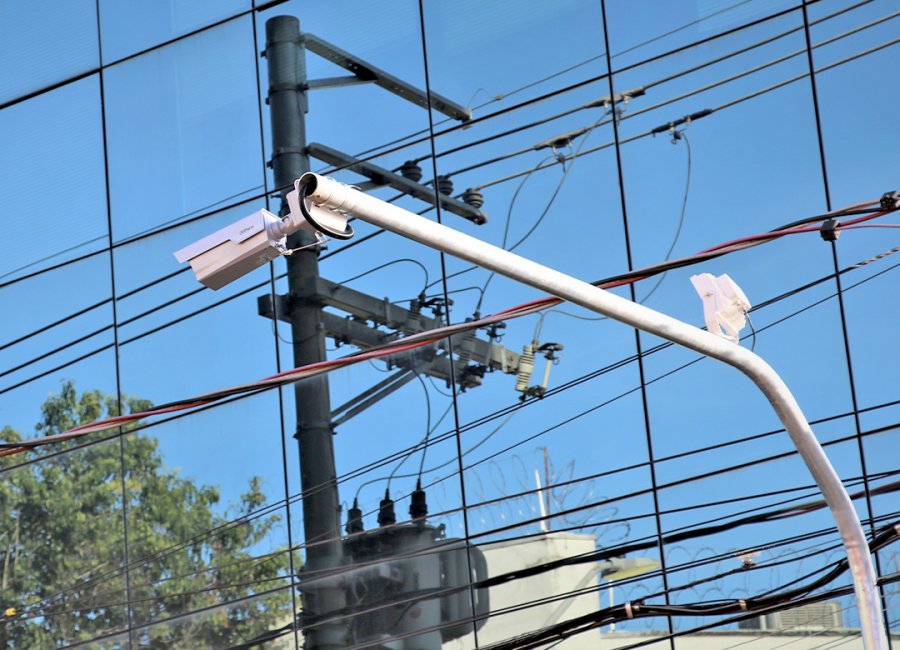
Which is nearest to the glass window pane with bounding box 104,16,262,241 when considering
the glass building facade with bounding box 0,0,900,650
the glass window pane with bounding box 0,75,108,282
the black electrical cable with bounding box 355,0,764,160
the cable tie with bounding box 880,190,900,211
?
the glass building facade with bounding box 0,0,900,650

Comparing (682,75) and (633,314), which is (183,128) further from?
(633,314)

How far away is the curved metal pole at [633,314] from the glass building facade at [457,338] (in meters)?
3.81

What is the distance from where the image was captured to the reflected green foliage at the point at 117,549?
13656 mm

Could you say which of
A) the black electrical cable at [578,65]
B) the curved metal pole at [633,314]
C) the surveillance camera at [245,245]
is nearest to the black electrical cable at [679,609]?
the curved metal pole at [633,314]

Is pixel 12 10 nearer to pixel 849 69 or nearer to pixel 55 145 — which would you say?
pixel 55 145

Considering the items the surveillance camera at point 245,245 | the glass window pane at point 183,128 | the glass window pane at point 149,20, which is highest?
the glass window pane at point 149,20

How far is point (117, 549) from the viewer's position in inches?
570

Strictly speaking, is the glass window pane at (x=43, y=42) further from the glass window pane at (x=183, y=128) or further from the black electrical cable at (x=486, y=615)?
the black electrical cable at (x=486, y=615)

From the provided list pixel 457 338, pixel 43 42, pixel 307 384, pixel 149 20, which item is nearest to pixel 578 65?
pixel 457 338

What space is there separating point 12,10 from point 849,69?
377 inches

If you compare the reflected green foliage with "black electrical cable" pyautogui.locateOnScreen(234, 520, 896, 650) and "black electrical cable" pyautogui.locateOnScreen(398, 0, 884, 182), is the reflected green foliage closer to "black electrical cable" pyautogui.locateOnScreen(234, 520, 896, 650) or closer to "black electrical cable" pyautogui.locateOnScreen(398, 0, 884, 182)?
"black electrical cable" pyautogui.locateOnScreen(234, 520, 896, 650)

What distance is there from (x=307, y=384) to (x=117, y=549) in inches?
103

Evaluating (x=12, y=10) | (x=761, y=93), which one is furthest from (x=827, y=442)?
(x=12, y=10)

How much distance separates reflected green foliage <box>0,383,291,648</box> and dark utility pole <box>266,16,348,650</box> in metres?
0.38
